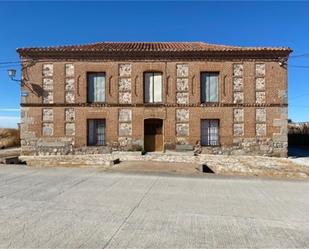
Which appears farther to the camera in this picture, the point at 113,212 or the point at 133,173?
the point at 133,173

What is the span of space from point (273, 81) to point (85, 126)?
34.0 feet

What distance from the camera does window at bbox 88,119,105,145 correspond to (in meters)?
19.0

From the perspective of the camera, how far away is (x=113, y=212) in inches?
234

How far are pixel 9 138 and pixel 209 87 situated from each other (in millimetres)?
18840

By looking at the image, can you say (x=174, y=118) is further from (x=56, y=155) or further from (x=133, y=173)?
(x=133, y=173)

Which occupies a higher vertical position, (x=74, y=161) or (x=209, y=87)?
(x=209, y=87)

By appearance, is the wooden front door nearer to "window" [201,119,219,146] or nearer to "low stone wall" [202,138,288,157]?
"window" [201,119,219,146]

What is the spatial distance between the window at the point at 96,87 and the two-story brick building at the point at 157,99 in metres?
0.06

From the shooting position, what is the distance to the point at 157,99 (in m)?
18.9

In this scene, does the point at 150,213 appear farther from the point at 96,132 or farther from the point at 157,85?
the point at 96,132

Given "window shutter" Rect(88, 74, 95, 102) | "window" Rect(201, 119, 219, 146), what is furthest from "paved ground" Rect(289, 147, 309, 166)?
"window shutter" Rect(88, 74, 95, 102)

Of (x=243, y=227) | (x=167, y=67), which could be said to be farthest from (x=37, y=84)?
(x=243, y=227)

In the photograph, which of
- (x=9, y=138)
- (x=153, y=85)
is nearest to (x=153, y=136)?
(x=153, y=85)

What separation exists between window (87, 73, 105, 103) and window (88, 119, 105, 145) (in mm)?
1164
